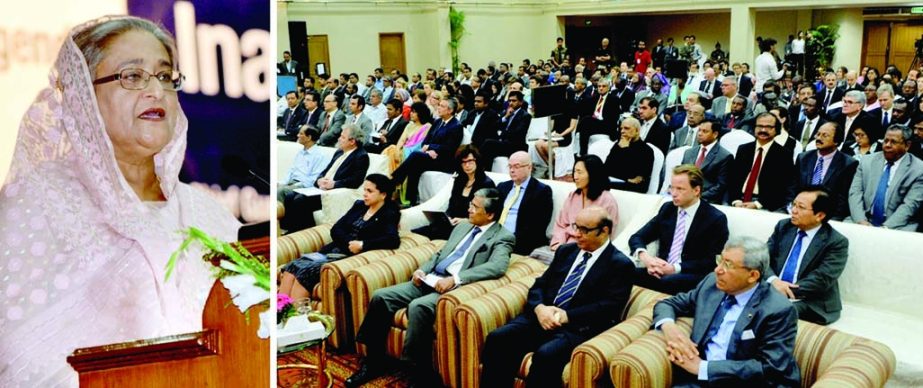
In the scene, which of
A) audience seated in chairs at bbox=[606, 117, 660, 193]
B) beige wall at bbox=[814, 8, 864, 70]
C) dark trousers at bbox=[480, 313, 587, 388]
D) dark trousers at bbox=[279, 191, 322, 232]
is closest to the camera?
dark trousers at bbox=[480, 313, 587, 388]

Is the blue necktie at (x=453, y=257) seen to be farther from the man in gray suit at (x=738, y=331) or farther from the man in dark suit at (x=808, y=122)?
the man in dark suit at (x=808, y=122)

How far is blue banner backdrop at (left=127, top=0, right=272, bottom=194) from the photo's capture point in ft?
6.88

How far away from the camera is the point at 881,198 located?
4852 millimetres

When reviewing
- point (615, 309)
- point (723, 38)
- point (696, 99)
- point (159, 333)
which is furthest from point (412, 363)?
point (723, 38)

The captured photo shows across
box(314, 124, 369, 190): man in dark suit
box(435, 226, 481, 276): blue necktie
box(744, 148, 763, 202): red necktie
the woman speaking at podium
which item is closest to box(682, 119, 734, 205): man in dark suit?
box(744, 148, 763, 202): red necktie

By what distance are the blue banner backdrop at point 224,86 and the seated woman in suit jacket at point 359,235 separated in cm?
254

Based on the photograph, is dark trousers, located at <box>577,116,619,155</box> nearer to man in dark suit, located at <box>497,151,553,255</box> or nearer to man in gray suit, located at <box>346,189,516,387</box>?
man in dark suit, located at <box>497,151,553,255</box>

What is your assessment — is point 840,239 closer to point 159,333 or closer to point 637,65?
point 159,333

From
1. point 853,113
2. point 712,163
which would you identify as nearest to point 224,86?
point 712,163

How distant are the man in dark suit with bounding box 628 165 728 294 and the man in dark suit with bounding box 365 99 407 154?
467 cm

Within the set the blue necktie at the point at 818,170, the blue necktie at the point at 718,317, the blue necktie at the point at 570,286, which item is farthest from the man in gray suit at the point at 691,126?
the blue necktie at the point at 718,317

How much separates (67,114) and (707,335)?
2.45 metres

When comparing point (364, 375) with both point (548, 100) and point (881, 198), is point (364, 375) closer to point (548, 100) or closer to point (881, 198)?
point (881, 198)

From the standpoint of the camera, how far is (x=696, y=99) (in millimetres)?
7020
